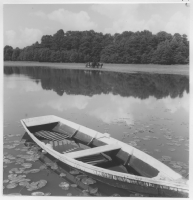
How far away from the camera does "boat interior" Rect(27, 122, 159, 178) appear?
4609mm

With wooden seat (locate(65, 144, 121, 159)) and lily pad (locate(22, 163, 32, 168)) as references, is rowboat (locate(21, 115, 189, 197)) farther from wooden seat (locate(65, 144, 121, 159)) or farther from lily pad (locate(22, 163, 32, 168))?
lily pad (locate(22, 163, 32, 168))

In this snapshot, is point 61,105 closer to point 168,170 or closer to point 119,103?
point 119,103

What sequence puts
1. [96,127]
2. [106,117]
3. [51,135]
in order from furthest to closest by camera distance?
[106,117] < [96,127] < [51,135]

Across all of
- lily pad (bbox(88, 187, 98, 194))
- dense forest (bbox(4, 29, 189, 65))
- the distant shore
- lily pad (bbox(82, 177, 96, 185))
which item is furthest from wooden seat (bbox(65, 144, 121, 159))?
the distant shore

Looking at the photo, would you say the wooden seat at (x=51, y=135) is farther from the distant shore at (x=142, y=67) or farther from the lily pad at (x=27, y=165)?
the distant shore at (x=142, y=67)

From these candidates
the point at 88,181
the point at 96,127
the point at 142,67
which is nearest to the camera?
the point at 88,181

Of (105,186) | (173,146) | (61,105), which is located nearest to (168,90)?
(61,105)

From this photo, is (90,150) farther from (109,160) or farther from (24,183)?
(24,183)

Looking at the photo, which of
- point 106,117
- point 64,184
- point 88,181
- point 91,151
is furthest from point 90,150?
point 106,117

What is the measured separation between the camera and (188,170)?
4.48 m

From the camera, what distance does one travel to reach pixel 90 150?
481 cm

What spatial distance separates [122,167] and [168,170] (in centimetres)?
108

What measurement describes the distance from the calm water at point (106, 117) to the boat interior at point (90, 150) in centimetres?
46

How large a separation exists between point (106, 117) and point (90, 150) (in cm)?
302
